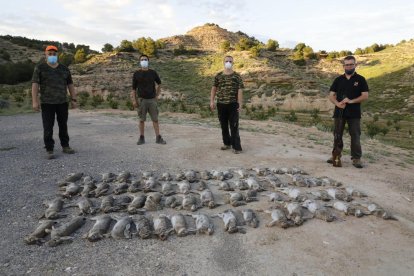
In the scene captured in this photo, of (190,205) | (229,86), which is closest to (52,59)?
(229,86)

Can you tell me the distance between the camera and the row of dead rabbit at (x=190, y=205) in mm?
4367

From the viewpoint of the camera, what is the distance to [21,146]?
8703mm

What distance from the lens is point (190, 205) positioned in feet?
17.2

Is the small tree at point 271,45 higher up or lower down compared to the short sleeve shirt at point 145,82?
higher up

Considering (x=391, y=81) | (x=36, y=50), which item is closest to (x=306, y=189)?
(x=391, y=81)

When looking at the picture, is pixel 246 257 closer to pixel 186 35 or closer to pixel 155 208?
pixel 155 208

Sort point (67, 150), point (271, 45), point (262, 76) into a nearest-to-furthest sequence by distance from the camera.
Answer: point (67, 150) < point (262, 76) < point (271, 45)

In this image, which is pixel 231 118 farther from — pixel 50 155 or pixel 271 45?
pixel 271 45

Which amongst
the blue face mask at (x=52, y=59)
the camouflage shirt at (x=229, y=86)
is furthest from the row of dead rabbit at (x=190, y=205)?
the blue face mask at (x=52, y=59)

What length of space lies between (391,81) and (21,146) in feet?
127

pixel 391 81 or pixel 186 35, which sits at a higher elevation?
pixel 186 35

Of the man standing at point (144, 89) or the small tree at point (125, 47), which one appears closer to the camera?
the man standing at point (144, 89)

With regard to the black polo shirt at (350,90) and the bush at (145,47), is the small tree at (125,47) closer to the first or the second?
the bush at (145,47)

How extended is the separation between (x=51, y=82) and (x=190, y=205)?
415 centimetres
